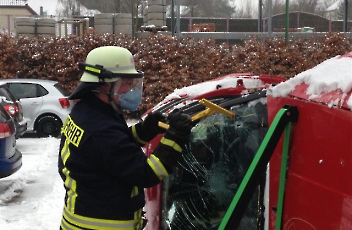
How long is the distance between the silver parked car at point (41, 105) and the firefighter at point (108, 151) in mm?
10141

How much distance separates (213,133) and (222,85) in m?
0.55

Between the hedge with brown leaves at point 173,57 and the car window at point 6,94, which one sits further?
the hedge with brown leaves at point 173,57

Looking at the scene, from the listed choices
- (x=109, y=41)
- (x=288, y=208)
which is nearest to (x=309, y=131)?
(x=288, y=208)

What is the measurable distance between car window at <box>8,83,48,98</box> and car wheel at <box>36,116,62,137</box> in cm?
60

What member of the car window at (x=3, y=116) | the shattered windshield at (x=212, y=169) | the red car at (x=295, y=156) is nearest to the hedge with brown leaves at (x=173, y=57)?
the car window at (x=3, y=116)

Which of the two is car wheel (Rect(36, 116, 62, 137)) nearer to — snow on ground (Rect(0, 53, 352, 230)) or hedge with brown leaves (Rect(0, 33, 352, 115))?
snow on ground (Rect(0, 53, 352, 230))

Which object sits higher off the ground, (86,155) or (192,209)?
(86,155)

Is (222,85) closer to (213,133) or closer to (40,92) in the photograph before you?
(213,133)

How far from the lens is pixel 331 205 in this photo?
190cm

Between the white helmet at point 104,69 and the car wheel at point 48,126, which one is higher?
the white helmet at point 104,69

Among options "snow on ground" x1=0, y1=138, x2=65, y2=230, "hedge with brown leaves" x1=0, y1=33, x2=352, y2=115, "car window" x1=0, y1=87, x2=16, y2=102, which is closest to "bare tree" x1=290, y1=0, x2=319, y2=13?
"hedge with brown leaves" x1=0, y1=33, x2=352, y2=115

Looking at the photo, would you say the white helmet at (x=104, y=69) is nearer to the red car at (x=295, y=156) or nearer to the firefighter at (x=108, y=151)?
the firefighter at (x=108, y=151)

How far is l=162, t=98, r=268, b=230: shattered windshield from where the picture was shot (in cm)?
294

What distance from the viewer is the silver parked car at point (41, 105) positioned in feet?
41.8
